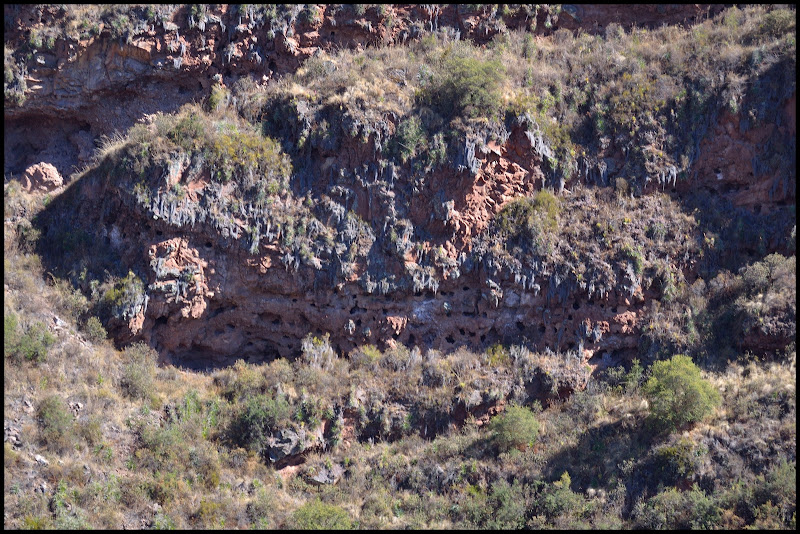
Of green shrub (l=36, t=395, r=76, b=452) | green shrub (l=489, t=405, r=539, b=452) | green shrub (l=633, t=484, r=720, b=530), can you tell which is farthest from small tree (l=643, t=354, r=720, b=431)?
green shrub (l=36, t=395, r=76, b=452)

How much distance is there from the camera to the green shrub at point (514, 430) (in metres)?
17.3

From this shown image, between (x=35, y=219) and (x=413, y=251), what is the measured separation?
9.34 metres

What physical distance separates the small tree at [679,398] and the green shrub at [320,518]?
22.5 ft

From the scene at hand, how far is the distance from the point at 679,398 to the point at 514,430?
350cm

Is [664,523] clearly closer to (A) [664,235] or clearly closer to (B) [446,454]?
(B) [446,454]

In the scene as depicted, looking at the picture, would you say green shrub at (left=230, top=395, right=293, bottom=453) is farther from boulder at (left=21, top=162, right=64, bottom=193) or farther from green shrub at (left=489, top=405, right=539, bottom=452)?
boulder at (left=21, top=162, right=64, bottom=193)

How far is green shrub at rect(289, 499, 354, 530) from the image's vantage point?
51.0 ft

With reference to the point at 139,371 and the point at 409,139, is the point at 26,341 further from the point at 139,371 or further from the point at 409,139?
the point at 409,139

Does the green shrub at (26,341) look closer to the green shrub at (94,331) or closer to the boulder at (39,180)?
the green shrub at (94,331)

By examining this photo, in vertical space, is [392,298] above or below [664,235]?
below

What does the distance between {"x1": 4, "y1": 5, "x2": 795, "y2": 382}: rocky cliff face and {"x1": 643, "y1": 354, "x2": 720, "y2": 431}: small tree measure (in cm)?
227

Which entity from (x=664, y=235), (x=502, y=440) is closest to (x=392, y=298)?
(x=502, y=440)

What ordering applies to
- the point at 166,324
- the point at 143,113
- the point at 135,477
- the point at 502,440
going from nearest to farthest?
1. the point at 135,477
2. the point at 502,440
3. the point at 166,324
4. the point at 143,113

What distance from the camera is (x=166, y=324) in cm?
1906
